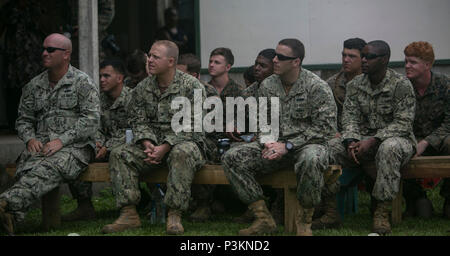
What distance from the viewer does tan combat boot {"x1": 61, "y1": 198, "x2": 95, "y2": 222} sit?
8.01 m

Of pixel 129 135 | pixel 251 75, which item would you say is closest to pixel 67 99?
pixel 129 135

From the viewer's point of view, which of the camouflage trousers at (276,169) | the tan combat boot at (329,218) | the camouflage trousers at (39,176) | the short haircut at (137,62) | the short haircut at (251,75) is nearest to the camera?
the camouflage trousers at (276,169)

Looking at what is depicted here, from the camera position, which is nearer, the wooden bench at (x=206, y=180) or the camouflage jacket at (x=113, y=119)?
the wooden bench at (x=206, y=180)

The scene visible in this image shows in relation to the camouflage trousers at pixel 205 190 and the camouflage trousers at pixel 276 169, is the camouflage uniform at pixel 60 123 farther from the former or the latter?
the camouflage trousers at pixel 276 169

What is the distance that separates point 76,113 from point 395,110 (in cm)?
283

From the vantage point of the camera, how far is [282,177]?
6.88m

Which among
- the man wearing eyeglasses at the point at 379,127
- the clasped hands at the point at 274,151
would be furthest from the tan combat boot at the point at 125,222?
the man wearing eyeglasses at the point at 379,127

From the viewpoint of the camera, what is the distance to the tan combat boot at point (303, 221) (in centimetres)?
667

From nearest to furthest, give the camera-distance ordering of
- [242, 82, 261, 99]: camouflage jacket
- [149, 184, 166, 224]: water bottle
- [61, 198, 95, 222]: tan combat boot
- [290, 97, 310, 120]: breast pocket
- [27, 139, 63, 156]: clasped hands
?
[290, 97, 310, 120]: breast pocket → [27, 139, 63, 156]: clasped hands → [149, 184, 166, 224]: water bottle → [61, 198, 95, 222]: tan combat boot → [242, 82, 261, 99]: camouflage jacket

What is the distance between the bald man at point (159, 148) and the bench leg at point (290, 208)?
2.66 feet

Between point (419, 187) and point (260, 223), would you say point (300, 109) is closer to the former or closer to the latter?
point (260, 223)

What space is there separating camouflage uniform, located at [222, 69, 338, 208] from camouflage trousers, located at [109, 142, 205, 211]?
1.02 ft

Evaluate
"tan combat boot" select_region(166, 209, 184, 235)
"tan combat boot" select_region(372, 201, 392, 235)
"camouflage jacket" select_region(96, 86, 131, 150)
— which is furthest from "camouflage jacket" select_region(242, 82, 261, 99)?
"tan combat boot" select_region(372, 201, 392, 235)

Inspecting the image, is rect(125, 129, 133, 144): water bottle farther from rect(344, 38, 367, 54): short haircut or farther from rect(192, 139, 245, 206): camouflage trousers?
rect(344, 38, 367, 54): short haircut
